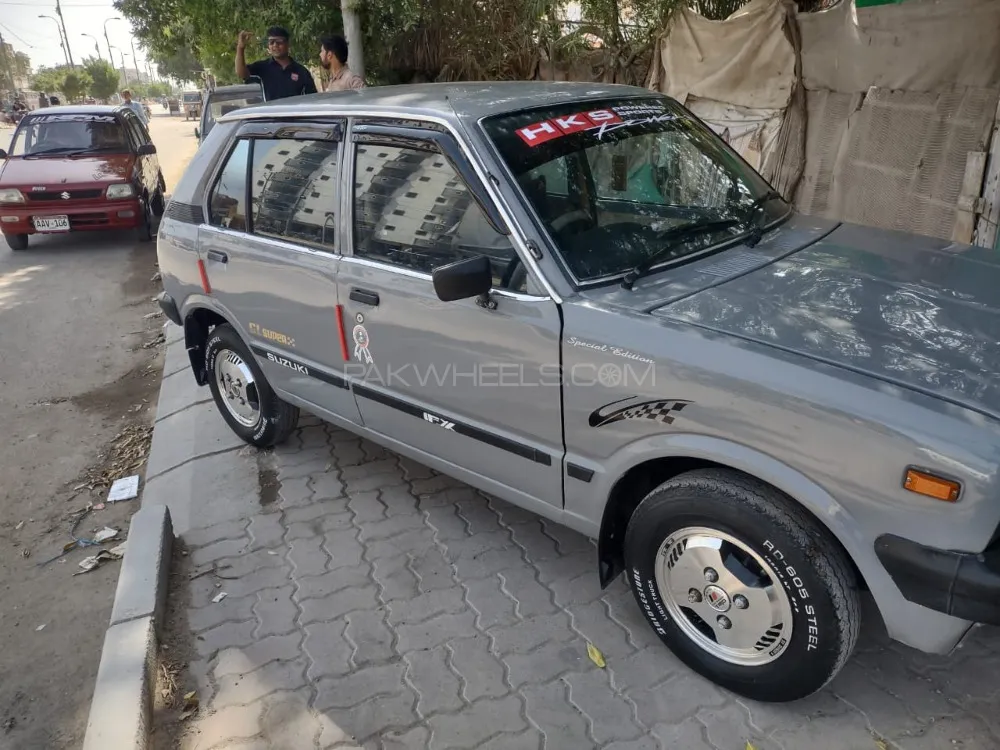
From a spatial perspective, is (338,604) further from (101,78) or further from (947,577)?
(101,78)

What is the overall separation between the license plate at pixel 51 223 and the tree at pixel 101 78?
73.5 m

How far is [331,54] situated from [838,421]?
6063 mm

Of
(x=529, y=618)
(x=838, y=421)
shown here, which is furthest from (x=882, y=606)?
(x=529, y=618)

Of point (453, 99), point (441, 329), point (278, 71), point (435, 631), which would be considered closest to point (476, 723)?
point (435, 631)

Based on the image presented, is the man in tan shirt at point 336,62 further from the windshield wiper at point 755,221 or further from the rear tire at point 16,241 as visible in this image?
the rear tire at point 16,241

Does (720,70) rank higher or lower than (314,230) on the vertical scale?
higher

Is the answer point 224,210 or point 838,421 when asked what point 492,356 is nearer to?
point 838,421

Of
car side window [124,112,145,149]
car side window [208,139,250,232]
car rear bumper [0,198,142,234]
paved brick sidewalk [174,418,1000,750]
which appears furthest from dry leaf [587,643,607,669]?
car side window [124,112,145,149]

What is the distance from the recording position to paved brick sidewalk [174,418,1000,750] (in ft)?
7.98

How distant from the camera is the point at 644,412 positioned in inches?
93.2

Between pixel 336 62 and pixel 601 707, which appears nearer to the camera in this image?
pixel 601 707

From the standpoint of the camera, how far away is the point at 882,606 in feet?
6.82

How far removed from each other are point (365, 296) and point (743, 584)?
180 centimetres

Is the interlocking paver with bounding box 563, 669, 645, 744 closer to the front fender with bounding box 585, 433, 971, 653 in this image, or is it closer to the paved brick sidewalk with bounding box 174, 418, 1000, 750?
the paved brick sidewalk with bounding box 174, 418, 1000, 750
